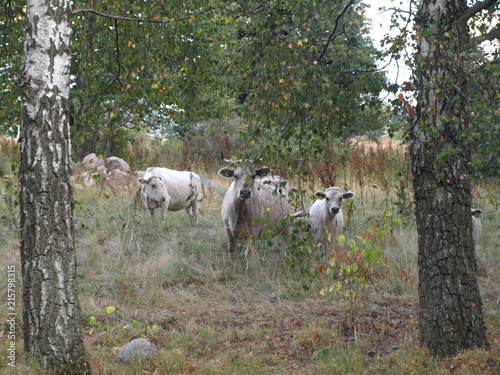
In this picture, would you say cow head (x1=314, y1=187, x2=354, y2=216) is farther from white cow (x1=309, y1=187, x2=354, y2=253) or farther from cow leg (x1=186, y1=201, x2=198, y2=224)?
cow leg (x1=186, y1=201, x2=198, y2=224)

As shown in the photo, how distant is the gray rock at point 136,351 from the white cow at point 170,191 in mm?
7909

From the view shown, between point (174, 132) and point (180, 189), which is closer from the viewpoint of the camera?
point (180, 189)

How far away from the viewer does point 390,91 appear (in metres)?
5.41

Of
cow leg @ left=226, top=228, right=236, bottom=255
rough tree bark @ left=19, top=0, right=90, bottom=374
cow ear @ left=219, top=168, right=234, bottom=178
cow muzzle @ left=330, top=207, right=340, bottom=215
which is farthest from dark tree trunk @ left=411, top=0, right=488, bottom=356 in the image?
cow leg @ left=226, top=228, right=236, bottom=255

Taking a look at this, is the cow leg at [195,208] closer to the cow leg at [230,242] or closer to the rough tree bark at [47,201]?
the cow leg at [230,242]

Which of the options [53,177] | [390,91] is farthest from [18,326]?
[390,91]

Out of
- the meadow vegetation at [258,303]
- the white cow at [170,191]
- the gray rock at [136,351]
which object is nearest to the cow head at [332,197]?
the meadow vegetation at [258,303]

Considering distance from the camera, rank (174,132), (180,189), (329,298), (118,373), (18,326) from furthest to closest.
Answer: (174,132), (180,189), (329,298), (18,326), (118,373)

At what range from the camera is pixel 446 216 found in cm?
562

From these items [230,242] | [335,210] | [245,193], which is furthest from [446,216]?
[230,242]

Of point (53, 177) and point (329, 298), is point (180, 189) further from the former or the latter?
point (53, 177)

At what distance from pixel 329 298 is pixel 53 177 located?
445 centimetres

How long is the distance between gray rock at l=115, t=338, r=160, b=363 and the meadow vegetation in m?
0.12

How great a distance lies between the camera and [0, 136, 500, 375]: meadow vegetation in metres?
5.71
